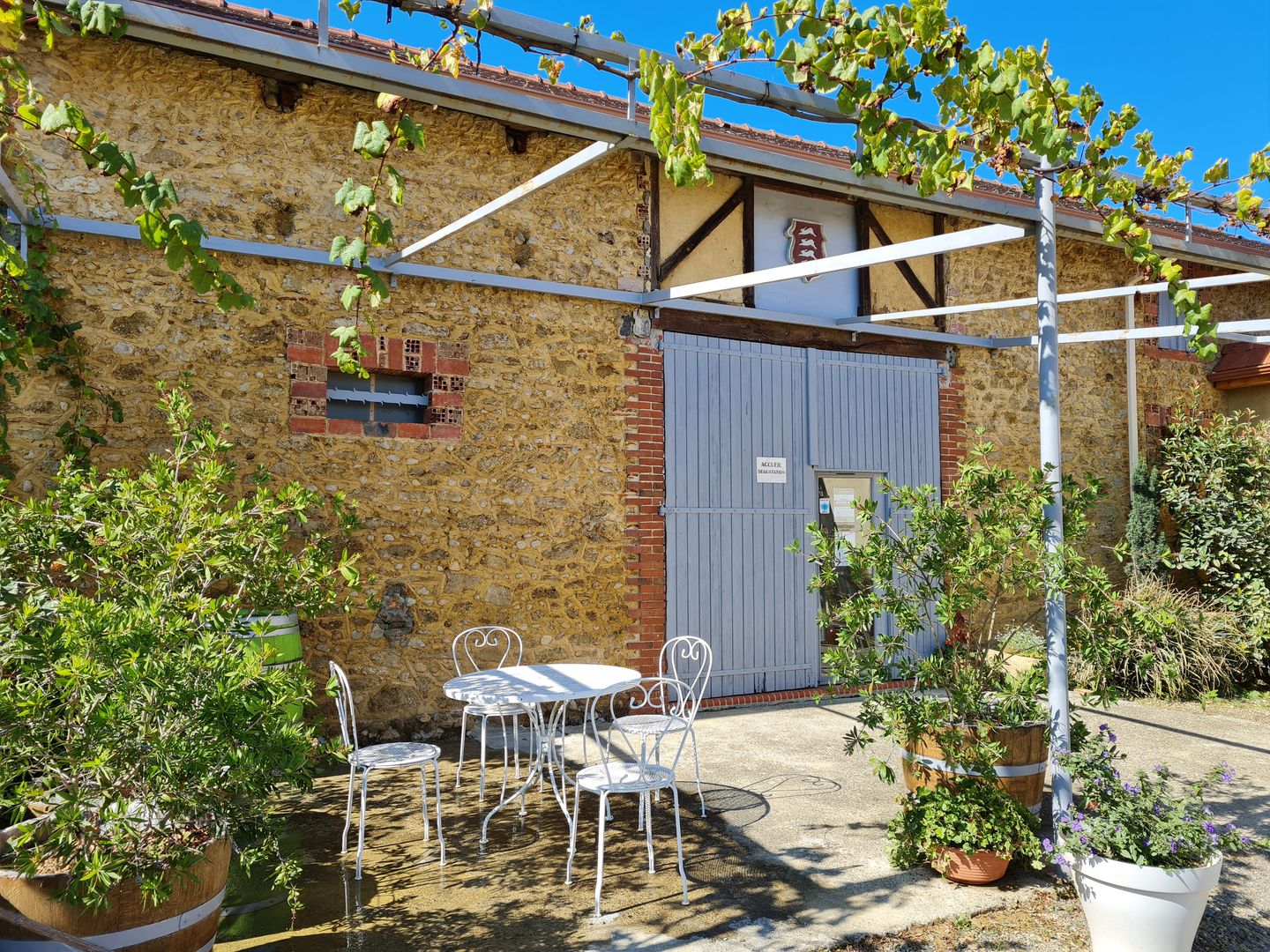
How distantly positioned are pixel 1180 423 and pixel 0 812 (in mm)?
9675

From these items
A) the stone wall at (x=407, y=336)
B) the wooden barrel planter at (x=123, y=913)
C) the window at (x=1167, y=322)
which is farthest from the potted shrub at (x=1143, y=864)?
the window at (x=1167, y=322)

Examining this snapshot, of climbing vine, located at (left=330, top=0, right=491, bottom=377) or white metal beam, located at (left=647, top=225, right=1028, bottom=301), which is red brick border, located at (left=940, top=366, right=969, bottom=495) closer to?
white metal beam, located at (left=647, top=225, right=1028, bottom=301)

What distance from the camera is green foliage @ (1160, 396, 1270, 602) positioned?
25.9ft

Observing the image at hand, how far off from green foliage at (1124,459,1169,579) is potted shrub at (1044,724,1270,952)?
6.10 meters

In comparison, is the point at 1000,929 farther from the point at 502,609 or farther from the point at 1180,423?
the point at 1180,423

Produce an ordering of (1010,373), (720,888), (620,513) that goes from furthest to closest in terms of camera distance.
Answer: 1. (1010,373)
2. (620,513)
3. (720,888)

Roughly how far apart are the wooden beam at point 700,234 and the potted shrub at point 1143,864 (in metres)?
4.63

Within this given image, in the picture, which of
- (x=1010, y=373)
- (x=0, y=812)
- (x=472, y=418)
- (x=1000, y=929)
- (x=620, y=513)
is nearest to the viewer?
(x=0, y=812)

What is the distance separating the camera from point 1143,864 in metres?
2.78

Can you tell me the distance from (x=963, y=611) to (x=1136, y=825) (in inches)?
38.5

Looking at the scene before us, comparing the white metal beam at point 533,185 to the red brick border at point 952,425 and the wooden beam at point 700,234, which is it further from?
the red brick border at point 952,425

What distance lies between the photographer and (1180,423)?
8.80 meters

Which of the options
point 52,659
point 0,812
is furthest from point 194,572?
point 52,659

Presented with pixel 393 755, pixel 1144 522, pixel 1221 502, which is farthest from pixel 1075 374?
pixel 393 755
